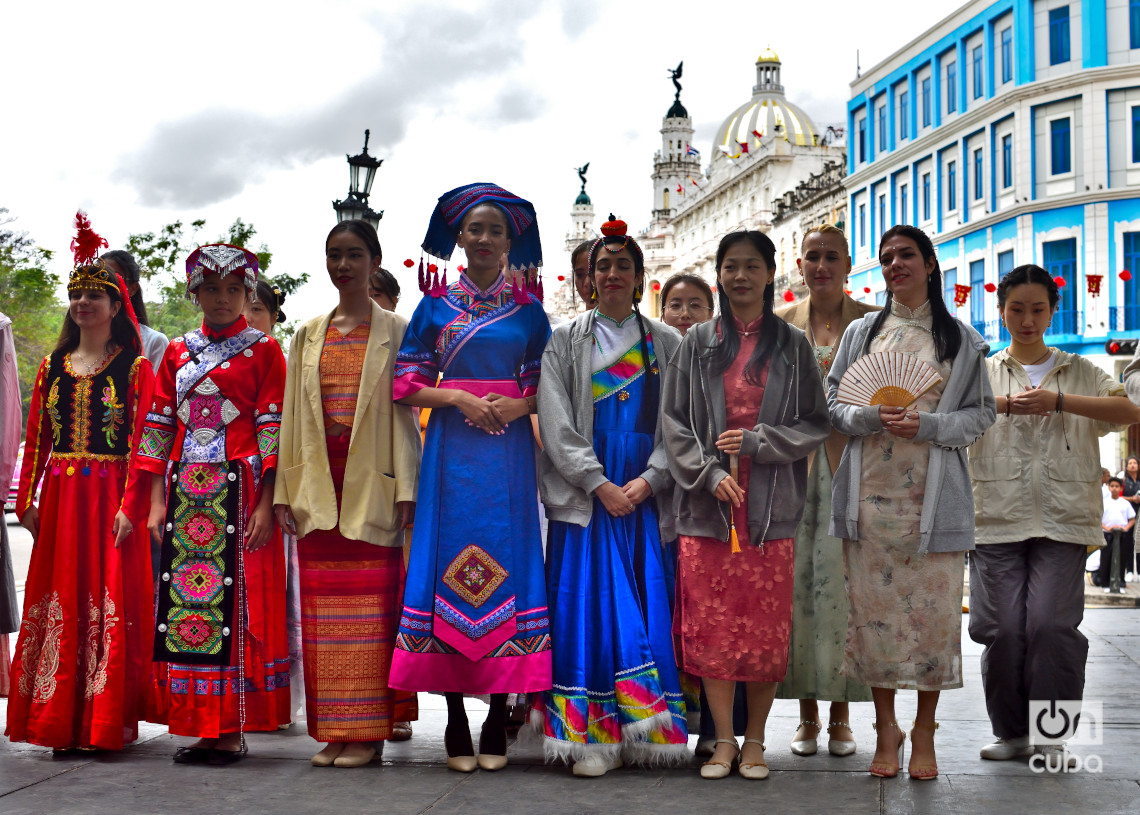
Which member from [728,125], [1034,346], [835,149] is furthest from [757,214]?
Answer: [1034,346]

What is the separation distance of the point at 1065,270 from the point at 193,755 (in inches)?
1153

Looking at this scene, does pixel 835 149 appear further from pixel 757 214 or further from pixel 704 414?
pixel 704 414

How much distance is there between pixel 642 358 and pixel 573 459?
55 cm

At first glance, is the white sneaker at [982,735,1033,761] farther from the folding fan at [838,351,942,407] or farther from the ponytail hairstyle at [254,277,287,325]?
the ponytail hairstyle at [254,277,287,325]

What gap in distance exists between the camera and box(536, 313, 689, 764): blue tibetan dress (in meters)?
4.37

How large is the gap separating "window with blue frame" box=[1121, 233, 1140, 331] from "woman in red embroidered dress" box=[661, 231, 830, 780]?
27.4m

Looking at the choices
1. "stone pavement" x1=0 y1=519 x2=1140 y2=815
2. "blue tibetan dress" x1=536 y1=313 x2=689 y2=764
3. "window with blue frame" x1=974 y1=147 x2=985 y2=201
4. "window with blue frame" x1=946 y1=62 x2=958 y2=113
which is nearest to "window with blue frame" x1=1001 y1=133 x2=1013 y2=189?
"window with blue frame" x1=974 y1=147 x2=985 y2=201

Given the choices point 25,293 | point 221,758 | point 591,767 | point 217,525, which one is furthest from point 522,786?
point 25,293

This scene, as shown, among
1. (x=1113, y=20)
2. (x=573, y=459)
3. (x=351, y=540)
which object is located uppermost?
(x=1113, y=20)

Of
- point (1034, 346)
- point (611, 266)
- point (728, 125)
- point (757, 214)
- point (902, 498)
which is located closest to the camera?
point (902, 498)

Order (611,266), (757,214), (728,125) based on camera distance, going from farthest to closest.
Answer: (728,125)
(757,214)
(611,266)

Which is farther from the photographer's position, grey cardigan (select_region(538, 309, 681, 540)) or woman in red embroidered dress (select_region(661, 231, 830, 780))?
grey cardigan (select_region(538, 309, 681, 540))

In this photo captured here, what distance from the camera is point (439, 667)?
14.5 feet

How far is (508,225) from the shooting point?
4742 millimetres
